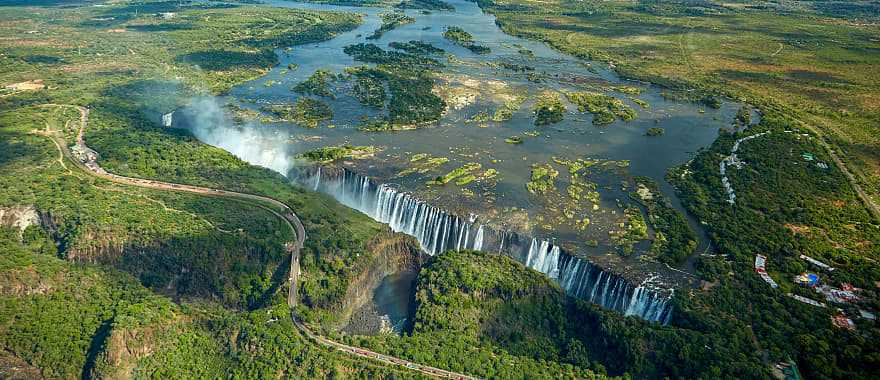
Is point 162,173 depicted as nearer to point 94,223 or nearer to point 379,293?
point 94,223

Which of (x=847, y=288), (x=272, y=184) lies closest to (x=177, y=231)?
(x=272, y=184)

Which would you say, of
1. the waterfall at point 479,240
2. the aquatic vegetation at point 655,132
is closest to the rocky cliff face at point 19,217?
the waterfall at point 479,240

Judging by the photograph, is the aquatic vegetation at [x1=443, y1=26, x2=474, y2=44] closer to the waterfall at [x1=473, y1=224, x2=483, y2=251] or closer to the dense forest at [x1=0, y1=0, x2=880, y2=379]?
the dense forest at [x1=0, y1=0, x2=880, y2=379]

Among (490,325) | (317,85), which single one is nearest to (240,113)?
(317,85)

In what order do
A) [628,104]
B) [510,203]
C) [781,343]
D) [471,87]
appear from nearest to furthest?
[781,343]
[510,203]
[628,104]
[471,87]

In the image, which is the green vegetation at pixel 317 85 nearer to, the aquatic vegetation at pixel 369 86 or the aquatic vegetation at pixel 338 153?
the aquatic vegetation at pixel 369 86

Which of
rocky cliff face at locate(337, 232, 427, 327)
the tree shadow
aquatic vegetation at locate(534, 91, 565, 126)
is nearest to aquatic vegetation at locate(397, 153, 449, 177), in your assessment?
rocky cliff face at locate(337, 232, 427, 327)
